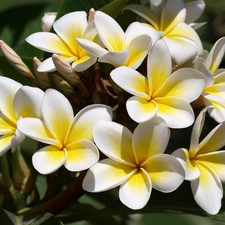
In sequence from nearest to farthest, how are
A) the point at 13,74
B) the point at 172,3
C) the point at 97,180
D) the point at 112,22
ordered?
the point at 97,180 < the point at 112,22 < the point at 172,3 < the point at 13,74

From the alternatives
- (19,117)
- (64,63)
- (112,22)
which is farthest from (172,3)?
(19,117)

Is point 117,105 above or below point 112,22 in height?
below

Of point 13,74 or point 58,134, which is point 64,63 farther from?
point 13,74

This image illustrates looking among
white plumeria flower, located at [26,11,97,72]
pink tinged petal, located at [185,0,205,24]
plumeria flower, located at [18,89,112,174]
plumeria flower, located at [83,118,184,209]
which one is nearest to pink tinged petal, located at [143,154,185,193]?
plumeria flower, located at [83,118,184,209]

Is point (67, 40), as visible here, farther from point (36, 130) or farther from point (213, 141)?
point (213, 141)

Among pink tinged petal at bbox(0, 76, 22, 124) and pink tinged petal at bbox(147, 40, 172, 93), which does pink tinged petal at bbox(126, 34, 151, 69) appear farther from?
pink tinged petal at bbox(0, 76, 22, 124)

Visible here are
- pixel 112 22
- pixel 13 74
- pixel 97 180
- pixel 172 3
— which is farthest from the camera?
pixel 13 74

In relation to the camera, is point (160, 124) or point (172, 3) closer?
point (160, 124)

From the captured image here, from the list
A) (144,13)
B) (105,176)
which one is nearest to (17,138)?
(105,176)
